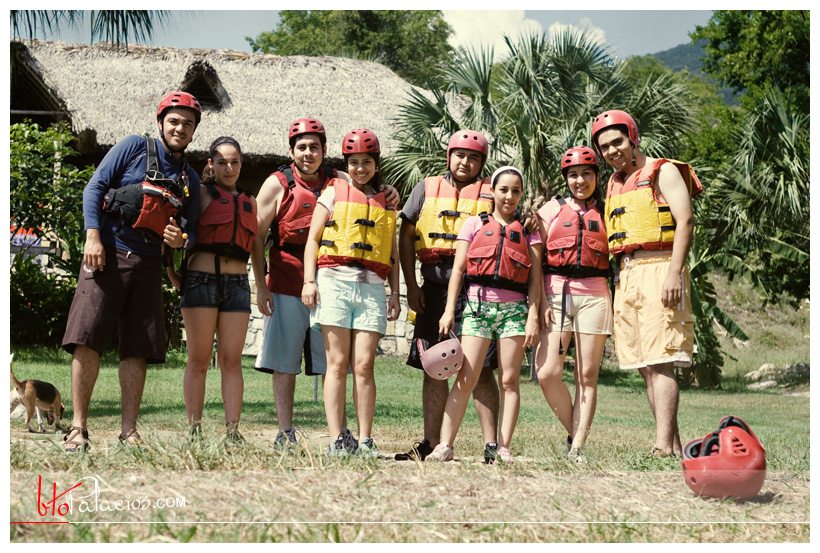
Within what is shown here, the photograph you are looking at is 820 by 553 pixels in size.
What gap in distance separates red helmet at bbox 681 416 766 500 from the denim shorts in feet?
8.69

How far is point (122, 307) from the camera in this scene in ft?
15.7

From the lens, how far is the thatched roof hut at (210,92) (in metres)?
17.8

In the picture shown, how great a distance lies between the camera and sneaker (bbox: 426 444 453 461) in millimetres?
4754

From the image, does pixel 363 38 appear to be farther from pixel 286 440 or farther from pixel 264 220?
pixel 286 440

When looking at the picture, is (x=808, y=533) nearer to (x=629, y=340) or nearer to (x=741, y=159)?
(x=629, y=340)

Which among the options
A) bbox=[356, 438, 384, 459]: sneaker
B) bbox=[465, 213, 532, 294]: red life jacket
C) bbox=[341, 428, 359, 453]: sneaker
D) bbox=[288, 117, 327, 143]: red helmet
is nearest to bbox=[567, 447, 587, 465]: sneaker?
bbox=[465, 213, 532, 294]: red life jacket

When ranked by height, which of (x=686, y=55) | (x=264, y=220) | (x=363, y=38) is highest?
(x=686, y=55)

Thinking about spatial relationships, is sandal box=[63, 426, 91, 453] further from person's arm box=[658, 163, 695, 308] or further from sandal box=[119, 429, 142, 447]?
person's arm box=[658, 163, 695, 308]

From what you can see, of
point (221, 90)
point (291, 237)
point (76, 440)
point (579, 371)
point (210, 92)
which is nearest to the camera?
point (76, 440)

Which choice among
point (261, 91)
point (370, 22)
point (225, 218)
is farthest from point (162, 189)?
point (370, 22)

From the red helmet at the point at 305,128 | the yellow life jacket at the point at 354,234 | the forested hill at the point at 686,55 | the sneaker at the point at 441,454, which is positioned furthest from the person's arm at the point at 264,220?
the forested hill at the point at 686,55

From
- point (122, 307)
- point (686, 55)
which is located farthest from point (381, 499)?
point (686, 55)

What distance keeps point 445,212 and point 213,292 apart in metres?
1.50

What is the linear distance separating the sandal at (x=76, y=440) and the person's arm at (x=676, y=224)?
11.1ft
